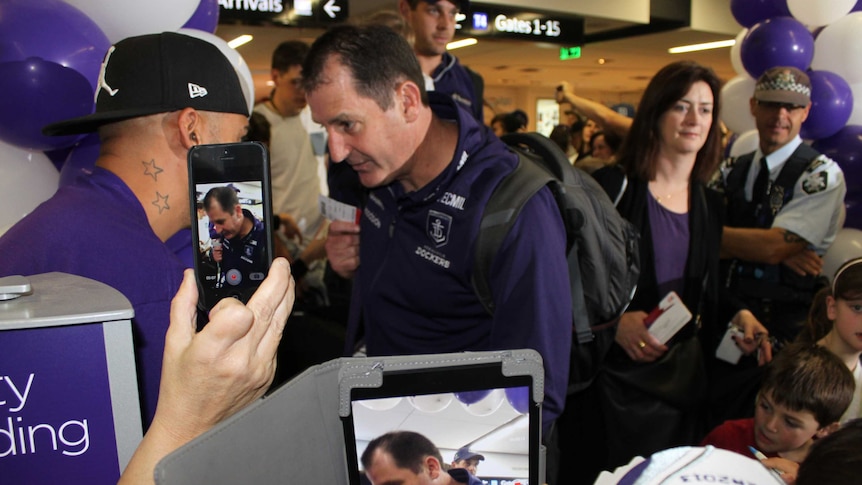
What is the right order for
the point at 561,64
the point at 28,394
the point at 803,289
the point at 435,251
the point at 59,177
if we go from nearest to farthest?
1. the point at 28,394
2. the point at 435,251
3. the point at 59,177
4. the point at 803,289
5. the point at 561,64

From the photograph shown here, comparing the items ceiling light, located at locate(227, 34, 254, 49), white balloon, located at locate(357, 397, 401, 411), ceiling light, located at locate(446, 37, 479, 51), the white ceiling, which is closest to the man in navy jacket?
white balloon, located at locate(357, 397, 401, 411)

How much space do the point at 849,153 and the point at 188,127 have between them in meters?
3.47

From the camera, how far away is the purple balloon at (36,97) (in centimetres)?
182

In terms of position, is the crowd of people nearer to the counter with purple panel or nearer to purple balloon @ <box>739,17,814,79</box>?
the counter with purple panel

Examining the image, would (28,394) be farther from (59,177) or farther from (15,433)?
(59,177)

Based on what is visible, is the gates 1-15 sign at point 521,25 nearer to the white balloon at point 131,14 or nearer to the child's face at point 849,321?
the white balloon at point 131,14

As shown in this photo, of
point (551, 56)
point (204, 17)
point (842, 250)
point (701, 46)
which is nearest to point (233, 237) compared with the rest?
point (204, 17)

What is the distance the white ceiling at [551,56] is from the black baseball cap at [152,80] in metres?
6.83

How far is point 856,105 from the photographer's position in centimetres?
358

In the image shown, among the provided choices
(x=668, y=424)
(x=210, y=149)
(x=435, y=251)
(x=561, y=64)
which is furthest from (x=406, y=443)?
(x=561, y=64)

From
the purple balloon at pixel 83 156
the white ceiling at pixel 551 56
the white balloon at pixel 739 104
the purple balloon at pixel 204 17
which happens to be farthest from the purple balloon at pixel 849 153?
the white ceiling at pixel 551 56

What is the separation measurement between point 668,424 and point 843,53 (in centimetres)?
247

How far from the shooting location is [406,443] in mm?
784

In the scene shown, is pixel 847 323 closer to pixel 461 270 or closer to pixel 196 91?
pixel 461 270
